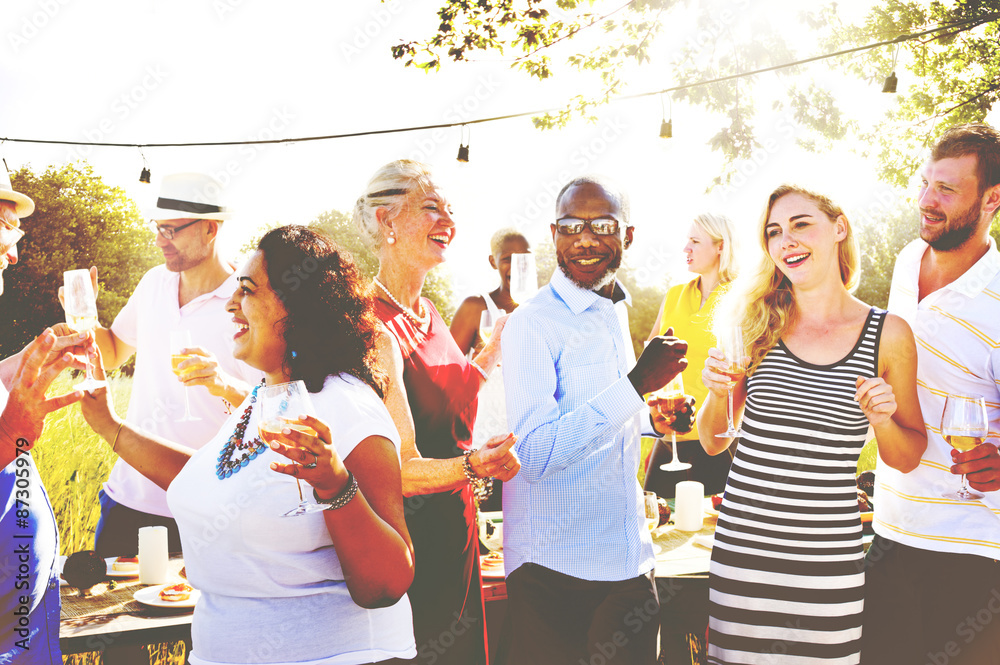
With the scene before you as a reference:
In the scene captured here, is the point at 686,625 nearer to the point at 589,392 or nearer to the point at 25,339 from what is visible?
the point at 589,392

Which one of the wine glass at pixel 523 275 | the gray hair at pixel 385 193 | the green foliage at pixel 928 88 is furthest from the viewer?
the green foliage at pixel 928 88

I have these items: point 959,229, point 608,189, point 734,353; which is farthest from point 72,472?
point 959,229

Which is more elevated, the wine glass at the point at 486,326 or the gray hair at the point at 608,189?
the gray hair at the point at 608,189

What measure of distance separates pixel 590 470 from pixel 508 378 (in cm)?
37

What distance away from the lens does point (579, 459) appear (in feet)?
6.91

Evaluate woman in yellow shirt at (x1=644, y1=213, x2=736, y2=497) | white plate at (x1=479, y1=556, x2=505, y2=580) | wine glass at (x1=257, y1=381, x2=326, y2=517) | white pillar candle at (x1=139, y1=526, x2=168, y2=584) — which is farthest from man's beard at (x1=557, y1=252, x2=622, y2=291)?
woman in yellow shirt at (x1=644, y1=213, x2=736, y2=497)

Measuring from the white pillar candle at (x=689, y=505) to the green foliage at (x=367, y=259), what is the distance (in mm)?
16362

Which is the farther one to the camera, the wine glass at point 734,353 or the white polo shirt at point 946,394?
the white polo shirt at point 946,394

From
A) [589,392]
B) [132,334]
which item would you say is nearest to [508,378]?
[589,392]

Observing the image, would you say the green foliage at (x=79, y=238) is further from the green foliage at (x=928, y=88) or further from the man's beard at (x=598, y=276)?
the green foliage at (x=928, y=88)

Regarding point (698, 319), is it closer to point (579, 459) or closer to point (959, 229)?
point (959, 229)

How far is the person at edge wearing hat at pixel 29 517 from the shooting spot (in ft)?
6.11

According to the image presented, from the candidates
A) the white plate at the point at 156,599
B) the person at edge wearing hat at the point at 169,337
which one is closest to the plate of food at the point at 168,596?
the white plate at the point at 156,599

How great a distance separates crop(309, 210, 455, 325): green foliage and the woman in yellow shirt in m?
15.2
